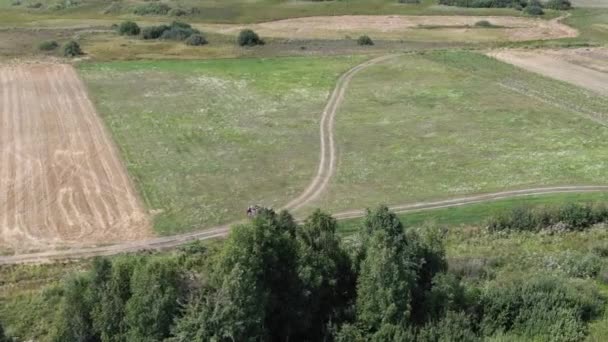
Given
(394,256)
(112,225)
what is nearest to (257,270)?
(394,256)

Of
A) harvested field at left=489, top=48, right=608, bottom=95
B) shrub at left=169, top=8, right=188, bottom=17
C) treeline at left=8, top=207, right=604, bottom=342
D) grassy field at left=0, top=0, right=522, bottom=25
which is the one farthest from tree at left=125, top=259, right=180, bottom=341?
shrub at left=169, top=8, right=188, bottom=17

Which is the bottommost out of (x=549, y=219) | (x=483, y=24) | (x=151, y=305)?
(x=549, y=219)

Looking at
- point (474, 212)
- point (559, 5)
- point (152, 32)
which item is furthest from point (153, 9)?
point (474, 212)

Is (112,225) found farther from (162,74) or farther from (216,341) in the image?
(162,74)

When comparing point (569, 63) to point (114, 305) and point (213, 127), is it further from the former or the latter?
point (114, 305)

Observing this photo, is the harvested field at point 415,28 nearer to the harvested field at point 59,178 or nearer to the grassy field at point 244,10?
the grassy field at point 244,10
